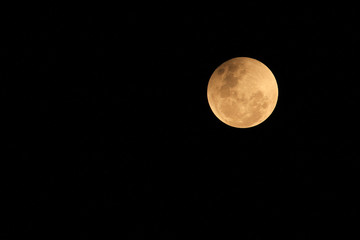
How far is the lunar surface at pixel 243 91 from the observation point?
10.4 ft

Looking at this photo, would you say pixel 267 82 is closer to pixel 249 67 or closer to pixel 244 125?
pixel 249 67

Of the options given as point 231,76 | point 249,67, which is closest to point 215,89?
point 231,76

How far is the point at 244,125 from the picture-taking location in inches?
138

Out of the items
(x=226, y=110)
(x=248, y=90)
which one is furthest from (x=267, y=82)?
(x=226, y=110)

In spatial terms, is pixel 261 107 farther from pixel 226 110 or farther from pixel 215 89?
pixel 215 89

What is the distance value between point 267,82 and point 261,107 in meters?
0.35

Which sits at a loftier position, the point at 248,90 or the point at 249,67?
the point at 249,67

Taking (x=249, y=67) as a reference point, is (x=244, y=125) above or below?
below

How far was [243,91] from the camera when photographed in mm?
3166

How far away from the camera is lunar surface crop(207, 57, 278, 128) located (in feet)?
10.4

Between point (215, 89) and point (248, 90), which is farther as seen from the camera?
point (215, 89)

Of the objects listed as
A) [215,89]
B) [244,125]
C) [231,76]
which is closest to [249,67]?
[231,76]

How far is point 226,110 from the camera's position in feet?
10.9

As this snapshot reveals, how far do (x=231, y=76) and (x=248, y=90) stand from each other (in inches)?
12.0
